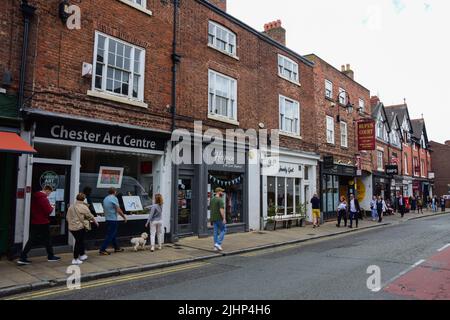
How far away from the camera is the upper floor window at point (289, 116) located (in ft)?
63.8

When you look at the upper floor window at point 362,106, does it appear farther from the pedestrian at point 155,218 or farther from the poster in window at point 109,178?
the poster in window at point 109,178

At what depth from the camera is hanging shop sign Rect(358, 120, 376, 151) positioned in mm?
26188

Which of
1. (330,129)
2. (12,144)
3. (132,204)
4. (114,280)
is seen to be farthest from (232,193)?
(330,129)

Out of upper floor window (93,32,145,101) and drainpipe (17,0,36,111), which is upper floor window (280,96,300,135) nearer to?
upper floor window (93,32,145,101)

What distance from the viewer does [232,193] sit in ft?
53.2

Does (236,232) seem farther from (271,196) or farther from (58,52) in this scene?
(58,52)

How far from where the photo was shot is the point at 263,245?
42.2 ft

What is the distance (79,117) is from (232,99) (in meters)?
7.39

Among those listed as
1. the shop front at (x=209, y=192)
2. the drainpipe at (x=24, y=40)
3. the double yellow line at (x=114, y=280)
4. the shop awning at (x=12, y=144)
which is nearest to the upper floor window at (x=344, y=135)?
the shop front at (x=209, y=192)

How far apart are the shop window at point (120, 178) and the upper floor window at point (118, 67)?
202 centimetres

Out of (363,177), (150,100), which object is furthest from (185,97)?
(363,177)

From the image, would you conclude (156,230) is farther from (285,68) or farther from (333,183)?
(333,183)

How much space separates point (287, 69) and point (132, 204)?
1181cm

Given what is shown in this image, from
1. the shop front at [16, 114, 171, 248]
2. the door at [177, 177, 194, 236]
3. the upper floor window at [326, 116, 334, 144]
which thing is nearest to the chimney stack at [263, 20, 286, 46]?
the upper floor window at [326, 116, 334, 144]
